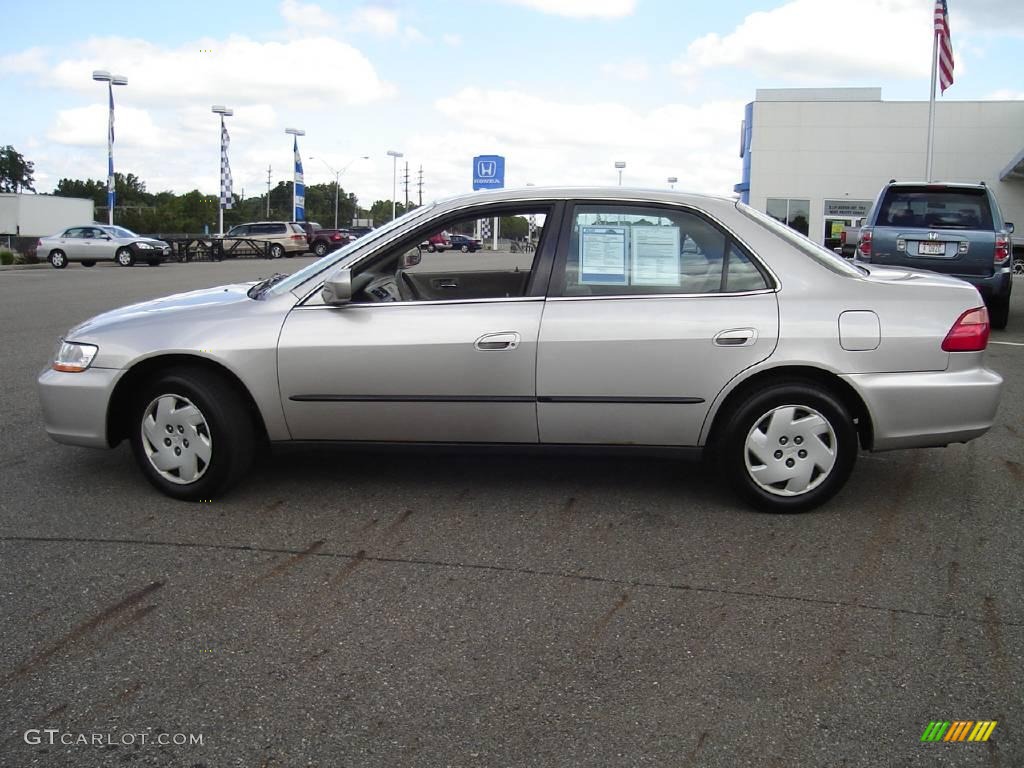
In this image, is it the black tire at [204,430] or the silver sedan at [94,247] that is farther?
the silver sedan at [94,247]

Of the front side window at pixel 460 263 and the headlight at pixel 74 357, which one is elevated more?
the front side window at pixel 460 263

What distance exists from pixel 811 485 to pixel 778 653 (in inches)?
60.3

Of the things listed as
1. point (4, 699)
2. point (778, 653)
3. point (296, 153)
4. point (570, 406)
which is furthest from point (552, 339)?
point (296, 153)

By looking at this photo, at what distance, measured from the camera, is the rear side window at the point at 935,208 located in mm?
12211

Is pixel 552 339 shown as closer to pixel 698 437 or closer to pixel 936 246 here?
pixel 698 437

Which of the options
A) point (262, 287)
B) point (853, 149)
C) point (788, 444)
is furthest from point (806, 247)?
point (853, 149)

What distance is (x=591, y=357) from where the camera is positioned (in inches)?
178

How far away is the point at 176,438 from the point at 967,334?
366cm

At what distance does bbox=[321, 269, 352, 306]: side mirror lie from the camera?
4.57m

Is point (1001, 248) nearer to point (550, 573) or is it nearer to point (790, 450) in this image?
point (790, 450)

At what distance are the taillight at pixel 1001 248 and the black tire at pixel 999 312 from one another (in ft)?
1.94

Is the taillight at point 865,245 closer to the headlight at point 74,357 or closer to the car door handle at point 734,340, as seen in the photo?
the car door handle at point 734,340

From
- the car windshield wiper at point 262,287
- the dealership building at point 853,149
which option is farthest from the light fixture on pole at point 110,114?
the car windshield wiper at point 262,287

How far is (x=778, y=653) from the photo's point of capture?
3.23m
